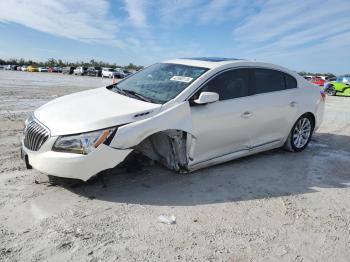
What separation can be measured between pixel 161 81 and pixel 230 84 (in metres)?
1.03

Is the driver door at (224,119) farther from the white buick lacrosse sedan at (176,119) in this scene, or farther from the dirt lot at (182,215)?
the dirt lot at (182,215)

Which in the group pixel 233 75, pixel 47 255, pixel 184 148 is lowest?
pixel 47 255

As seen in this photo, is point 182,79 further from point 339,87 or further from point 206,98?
point 339,87

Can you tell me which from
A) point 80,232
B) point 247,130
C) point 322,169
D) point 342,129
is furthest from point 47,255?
point 342,129

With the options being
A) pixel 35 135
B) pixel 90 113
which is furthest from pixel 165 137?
pixel 35 135

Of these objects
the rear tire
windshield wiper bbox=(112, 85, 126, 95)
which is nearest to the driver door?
windshield wiper bbox=(112, 85, 126, 95)

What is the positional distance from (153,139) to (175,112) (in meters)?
0.60

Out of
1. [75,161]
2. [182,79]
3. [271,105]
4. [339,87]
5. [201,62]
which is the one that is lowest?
[75,161]

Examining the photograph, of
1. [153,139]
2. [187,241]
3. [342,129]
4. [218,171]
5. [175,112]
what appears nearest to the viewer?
[187,241]

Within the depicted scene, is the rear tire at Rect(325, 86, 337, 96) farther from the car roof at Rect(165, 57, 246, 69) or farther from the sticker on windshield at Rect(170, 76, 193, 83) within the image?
the sticker on windshield at Rect(170, 76, 193, 83)

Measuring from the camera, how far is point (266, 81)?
18.8 ft

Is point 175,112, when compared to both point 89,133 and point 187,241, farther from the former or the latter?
point 187,241

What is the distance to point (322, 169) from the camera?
18.6ft

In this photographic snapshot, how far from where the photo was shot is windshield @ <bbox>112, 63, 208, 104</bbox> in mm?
4727
